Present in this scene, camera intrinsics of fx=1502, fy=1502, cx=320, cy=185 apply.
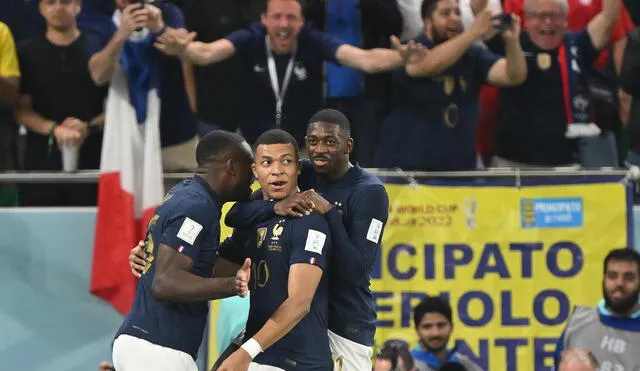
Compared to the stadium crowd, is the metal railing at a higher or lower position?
lower

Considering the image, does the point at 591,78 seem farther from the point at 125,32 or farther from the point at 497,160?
the point at 125,32

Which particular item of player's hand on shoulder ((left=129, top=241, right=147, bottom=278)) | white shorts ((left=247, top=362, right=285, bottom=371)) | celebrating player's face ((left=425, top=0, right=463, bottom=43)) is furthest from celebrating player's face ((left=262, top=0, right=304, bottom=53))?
white shorts ((left=247, top=362, right=285, bottom=371))

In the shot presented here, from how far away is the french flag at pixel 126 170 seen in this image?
419 inches

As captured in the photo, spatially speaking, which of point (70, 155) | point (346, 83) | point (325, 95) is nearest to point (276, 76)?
point (325, 95)

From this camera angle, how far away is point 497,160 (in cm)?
1112

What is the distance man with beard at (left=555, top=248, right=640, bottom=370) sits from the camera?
1023 centimetres

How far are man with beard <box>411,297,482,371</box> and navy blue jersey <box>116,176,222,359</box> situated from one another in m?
2.81

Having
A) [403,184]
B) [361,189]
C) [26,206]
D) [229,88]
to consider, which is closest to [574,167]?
[403,184]

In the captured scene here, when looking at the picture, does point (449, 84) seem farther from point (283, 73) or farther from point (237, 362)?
point (237, 362)

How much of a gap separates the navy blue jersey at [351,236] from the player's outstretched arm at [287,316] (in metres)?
0.35

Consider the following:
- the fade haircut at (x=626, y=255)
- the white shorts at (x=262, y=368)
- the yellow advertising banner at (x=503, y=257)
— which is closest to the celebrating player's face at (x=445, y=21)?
the yellow advertising banner at (x=503, y=257)

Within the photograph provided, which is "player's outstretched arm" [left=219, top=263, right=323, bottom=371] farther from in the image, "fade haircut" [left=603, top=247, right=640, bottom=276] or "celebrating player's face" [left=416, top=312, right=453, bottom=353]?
"fade haircut" [left=603, top=247, right=640, bottom=276]

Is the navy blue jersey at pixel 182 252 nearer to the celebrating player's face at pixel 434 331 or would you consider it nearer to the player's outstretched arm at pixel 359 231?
the player's outstretched arm at pixel 359 231

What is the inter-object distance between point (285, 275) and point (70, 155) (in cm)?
349
